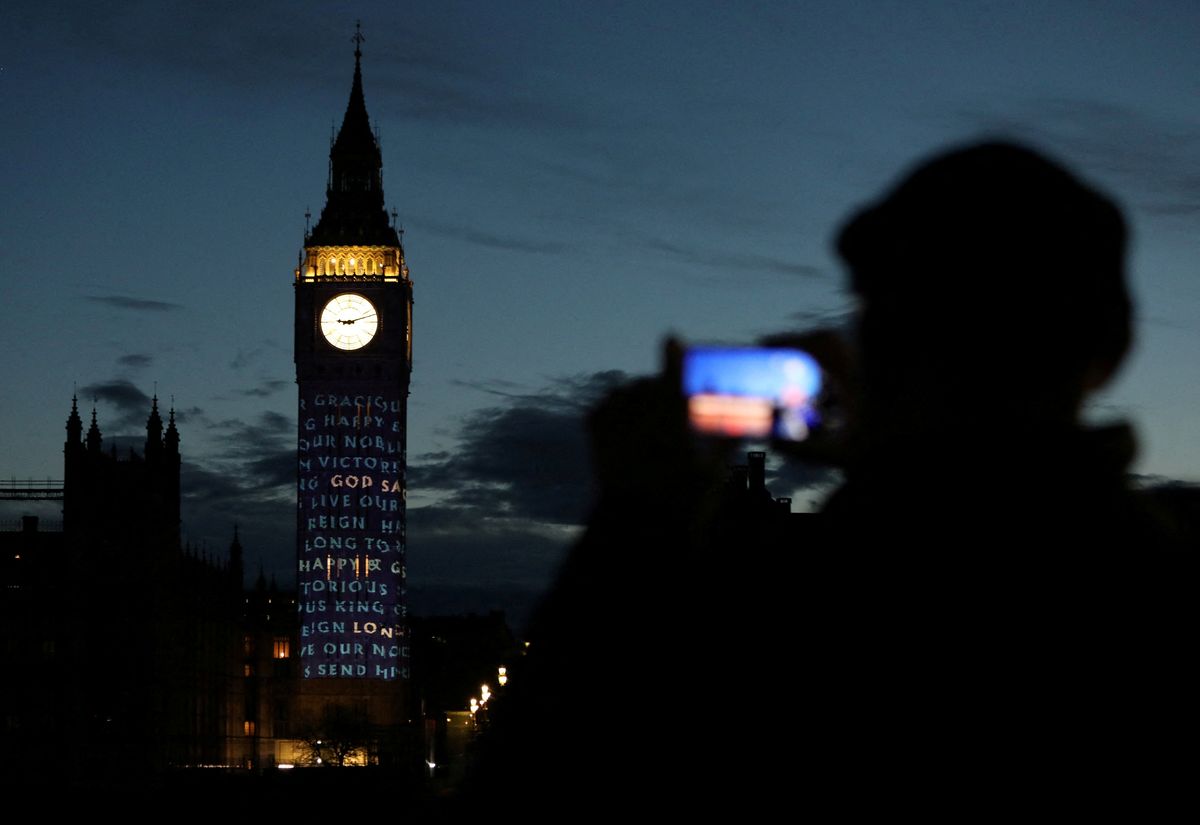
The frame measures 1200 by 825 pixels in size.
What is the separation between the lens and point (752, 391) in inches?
98.1

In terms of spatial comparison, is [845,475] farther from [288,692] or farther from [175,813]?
[288,692]

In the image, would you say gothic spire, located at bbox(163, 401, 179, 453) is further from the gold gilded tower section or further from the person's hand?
the person's hand

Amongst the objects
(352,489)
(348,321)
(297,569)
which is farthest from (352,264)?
(297,569)

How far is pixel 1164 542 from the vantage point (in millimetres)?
2320

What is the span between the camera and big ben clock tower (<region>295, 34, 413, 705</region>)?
10881cm

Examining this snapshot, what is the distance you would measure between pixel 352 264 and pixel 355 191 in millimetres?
6044

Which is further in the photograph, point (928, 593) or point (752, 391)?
point (752, 391)

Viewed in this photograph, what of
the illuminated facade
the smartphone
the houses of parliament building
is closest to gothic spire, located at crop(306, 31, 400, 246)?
the houses of parliament building

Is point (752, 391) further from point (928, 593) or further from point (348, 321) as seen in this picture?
point (348, 321)

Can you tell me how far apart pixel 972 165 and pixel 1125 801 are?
819 mm

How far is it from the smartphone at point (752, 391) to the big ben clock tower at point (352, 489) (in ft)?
351

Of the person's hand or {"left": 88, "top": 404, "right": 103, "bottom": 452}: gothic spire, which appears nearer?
the person's hand

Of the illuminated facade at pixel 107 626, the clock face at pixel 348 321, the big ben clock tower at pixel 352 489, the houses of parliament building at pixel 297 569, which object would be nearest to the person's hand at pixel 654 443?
the illuminated facade at pixel 107 626

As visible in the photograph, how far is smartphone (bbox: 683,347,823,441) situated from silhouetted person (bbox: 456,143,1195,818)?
0.04m
